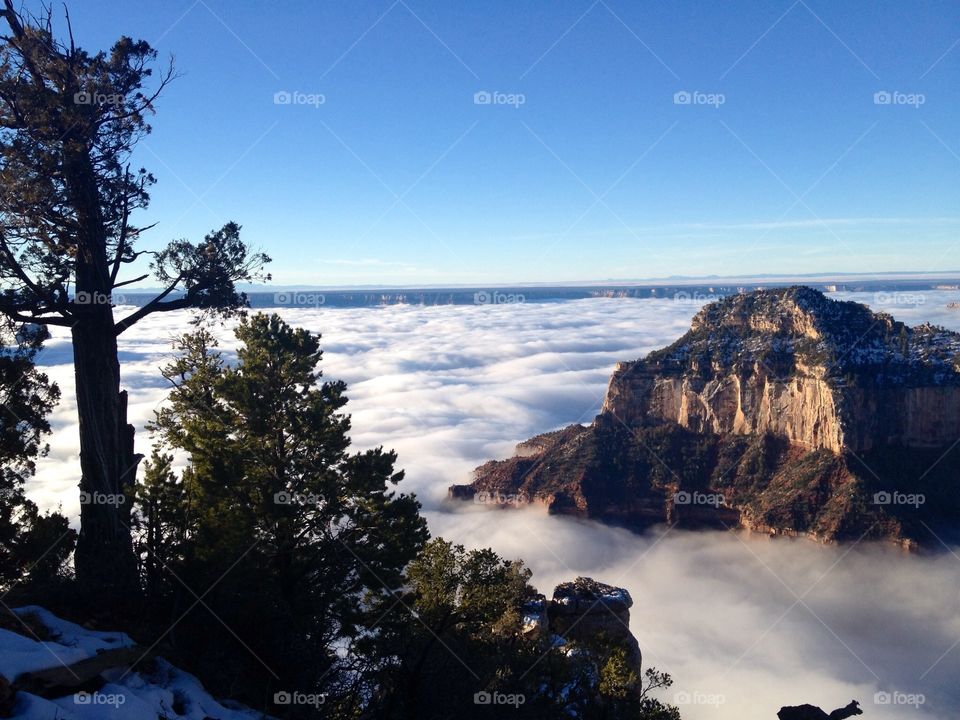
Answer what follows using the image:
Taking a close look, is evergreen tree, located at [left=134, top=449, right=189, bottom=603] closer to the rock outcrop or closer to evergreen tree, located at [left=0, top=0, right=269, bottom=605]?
evergreen tree, located at [left=0, top=0, right=269, bottom=605]

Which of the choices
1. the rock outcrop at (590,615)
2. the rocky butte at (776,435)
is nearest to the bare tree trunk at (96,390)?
the rock outcrop at (590,615)

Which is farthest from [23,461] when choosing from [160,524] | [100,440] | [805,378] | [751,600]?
[805,378]

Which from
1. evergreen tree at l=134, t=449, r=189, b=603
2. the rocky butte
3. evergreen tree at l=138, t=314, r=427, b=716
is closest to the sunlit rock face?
the rocky butte

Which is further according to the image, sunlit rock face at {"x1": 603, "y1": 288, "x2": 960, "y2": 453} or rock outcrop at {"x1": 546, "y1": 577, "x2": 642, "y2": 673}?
sunlit rock face at {"x1": 603, "y1": 288, "x2": 960, "y2": 453}

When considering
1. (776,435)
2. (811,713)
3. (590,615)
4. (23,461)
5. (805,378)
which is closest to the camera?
(811,713)

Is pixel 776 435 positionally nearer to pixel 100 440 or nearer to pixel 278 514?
pixel 278 514

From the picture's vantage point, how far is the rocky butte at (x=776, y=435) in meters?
82.9

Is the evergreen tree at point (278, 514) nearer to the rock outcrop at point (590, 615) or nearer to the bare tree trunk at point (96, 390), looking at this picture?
the bare tree trunk at point (96, 390)

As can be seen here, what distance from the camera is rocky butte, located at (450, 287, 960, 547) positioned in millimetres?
82875

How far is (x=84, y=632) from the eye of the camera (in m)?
11.3

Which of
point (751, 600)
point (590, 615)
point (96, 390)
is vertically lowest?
point (751, 600)

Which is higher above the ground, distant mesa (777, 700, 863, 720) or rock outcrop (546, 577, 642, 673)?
distant mesa (777, 700, 863, 720)

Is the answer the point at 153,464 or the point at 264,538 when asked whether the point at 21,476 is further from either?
the point at 264,538

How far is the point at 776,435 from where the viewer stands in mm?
93812
